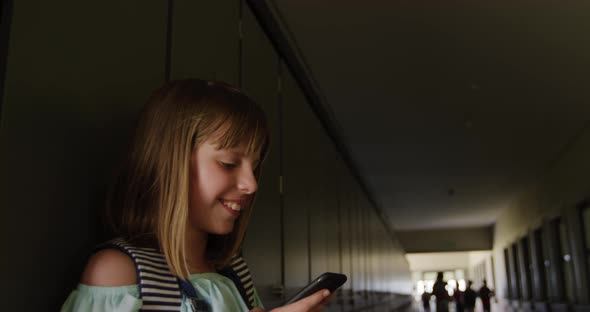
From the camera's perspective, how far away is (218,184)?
1463 millimetres

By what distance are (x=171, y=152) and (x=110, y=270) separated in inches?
13.0

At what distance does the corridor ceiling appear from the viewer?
5.67 m

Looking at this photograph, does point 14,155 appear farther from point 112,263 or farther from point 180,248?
point 180,248

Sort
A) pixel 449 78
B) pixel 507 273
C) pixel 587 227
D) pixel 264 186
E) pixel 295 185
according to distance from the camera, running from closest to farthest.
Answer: pixel 264 186 → pixel 295 185 → pixel 449 78 → pixel 587 227 → pixel 507 273

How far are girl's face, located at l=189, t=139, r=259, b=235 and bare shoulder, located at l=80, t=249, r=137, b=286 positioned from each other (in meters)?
0.26

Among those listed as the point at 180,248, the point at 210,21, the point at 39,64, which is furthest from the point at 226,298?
the point at 210,21

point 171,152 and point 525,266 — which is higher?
point 525,266

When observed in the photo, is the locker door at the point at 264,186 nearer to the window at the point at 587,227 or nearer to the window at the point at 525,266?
the window at the point at 587,227

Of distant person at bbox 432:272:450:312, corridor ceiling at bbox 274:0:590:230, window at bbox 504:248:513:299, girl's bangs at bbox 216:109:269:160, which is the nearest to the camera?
girl's bangs at bbox 216:109:269:160

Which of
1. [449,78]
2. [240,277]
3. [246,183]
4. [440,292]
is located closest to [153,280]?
[246,183]

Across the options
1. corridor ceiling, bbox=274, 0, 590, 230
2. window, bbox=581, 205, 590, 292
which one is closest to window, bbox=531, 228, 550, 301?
corridor ceiling, bbox=274, 0, 590, 230

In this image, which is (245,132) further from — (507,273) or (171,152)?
(507,273)

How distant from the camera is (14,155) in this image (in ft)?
4.06

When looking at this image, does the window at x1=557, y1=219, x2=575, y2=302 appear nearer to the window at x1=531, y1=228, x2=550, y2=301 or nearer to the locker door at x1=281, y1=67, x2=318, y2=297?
the window at x1=531, y1=228, x2=550, y2=301
